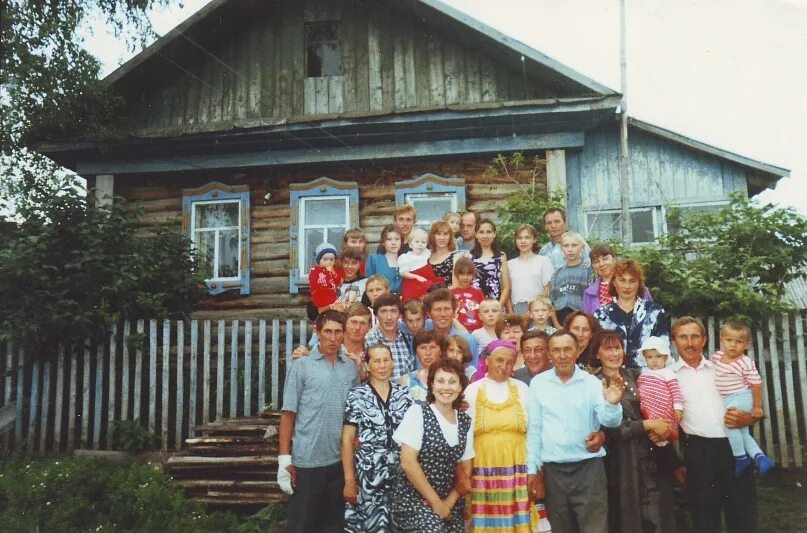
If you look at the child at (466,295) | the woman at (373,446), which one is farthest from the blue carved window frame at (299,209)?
the woman at (373,446)

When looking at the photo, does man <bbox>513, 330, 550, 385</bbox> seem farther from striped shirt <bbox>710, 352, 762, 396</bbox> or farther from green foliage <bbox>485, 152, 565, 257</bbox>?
green foliage <bbox>485, 152, 565, 257</bbox>

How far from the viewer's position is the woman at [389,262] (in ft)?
20.8

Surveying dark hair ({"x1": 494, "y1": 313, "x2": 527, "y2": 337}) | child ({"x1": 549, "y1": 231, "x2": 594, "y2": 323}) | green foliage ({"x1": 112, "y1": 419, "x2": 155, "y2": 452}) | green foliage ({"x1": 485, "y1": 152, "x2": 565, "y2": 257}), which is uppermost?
green foliage ({"x1": 485, "y1": 152, "x2": 565, "y2": 257})

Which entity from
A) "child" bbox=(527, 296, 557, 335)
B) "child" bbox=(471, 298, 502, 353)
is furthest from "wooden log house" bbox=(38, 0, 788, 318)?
"child" bbox=(471, 298, 502, 353)

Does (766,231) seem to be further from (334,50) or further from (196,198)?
Answer: (196,198)

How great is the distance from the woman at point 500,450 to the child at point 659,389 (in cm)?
77

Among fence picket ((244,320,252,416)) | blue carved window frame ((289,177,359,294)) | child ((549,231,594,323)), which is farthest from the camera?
blue carved window frame ((289,177,359,294))

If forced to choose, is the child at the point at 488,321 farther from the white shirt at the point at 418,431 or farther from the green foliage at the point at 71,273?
the green foliage at the point at 71,273

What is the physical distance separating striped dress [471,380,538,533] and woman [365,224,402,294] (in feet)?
Result: 8.41

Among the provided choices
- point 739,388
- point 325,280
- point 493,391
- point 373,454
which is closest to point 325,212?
point 325,280

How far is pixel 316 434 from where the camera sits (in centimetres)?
407

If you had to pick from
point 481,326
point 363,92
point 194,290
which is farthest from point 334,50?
point 481,326

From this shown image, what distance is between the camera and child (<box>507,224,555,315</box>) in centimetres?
617

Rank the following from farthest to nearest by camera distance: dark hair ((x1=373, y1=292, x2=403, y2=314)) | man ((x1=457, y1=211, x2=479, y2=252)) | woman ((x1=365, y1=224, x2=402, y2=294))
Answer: man ((x1=457, y1=211, x2=479, y2=252)) < woman ((x1=365, y1=224, x2=402, y2=294)) < dark hair ((x1=373, y1=292, x2=403, y2=314))
